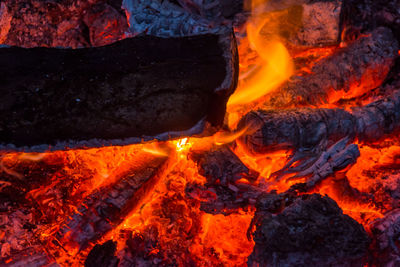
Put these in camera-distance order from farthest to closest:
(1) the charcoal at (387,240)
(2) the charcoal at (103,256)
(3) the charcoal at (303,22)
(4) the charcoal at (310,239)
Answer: (3) the charcoal at (303,22) → (2) the charcoal at (103,256) → (1) the charcoal at (387,240) → (4) the charcoal at (310,239)

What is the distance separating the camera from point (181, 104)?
1.81m

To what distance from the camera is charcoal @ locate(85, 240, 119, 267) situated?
5.68 ft

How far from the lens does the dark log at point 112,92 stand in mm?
1695

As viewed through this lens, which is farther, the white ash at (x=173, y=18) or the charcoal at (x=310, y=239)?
the white ash at (x=173, y=18)

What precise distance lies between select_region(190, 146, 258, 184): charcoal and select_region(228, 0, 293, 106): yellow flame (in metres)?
0.69

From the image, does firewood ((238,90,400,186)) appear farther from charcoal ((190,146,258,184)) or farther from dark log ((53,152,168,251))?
dark log ((53,152,168,251))

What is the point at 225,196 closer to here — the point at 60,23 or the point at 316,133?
the point at 316,133

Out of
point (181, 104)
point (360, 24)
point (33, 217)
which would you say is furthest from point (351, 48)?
point (33, 217)

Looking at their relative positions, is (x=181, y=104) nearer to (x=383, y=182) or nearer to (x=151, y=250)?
(x=151, y=250)

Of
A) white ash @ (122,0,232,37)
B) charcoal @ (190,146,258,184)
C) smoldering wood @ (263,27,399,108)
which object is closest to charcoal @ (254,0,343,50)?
smoldering wood @ (263,27,399,108)

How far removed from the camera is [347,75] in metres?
2.51

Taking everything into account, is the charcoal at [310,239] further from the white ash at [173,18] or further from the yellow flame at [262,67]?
the white ash at [173,18]

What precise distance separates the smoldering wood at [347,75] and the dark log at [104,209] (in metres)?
1.32

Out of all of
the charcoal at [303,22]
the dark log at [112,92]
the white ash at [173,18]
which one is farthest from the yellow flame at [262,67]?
the dark log at [112,92]
